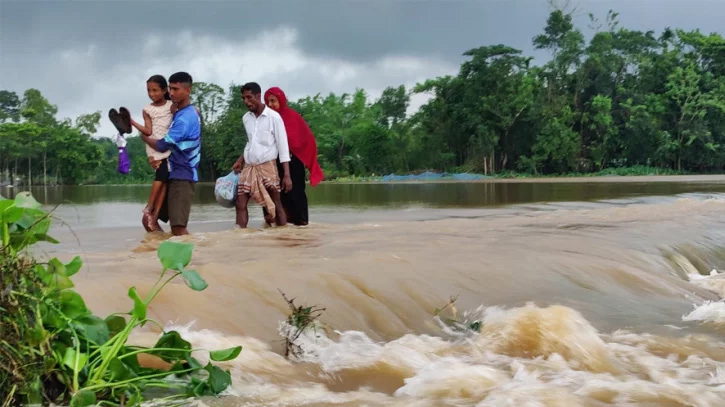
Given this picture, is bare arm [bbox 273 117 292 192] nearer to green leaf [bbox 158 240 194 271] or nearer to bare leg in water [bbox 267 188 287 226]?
bare leg in water [bbox 267 188 287 226]

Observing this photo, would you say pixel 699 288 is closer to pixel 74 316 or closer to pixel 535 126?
pixel 74 316

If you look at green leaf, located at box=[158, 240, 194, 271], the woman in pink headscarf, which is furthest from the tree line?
→ green leaf, located at box=[158, 240, 194, 271]

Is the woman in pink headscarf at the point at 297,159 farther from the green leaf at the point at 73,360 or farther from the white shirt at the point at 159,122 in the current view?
the green leaf at the point at 73,360

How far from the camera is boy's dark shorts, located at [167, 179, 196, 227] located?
636 centimetres

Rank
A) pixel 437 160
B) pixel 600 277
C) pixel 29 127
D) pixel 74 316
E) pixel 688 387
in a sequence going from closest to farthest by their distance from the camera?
pixel 74 316 < pixel 688 387 < pixel 600 277 < pixel 437 160 < pixel 29 127

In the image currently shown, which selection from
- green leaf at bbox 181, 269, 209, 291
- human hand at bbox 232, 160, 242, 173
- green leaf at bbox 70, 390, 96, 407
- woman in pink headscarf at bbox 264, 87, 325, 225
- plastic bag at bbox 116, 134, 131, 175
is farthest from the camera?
woman in pink headscarf at bbox 264, 87, 325, 225

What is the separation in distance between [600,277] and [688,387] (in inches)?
79.1

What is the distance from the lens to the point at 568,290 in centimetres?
436

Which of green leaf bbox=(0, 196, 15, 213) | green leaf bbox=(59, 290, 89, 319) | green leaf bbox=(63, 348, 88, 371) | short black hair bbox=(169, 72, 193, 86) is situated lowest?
green leaf bbox=(63, 348, 88, 371)

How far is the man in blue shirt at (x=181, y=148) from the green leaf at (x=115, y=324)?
406 centimetres

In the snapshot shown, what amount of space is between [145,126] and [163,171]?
432 mm

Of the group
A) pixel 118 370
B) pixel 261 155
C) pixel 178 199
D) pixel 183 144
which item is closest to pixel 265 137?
pixel 261 155

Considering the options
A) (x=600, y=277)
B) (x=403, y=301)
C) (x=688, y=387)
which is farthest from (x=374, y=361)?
(x=600, y=277)

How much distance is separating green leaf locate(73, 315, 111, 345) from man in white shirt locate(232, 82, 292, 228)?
504 centimetres
